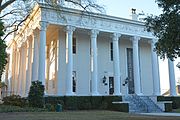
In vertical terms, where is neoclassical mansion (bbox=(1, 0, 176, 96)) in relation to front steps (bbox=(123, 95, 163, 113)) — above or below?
above

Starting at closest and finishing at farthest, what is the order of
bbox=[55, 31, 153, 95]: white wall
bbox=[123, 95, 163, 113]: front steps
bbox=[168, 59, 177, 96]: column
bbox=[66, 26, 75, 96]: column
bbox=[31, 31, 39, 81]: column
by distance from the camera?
bbox=[123, 95, 163, 113]: front steps → bbox=[66, 26, 75, 96]: column → bbox=[31, 31, 39, 81]: column → bbox=[55, 31, 153, 95]: white wall → bbox=[168, 59, 177, 96]: column

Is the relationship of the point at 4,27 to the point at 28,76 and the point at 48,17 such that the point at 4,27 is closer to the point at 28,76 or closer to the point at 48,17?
the point at 48,17

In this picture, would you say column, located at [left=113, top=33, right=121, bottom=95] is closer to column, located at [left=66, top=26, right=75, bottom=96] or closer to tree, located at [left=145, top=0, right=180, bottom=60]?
column, located at [left=66, top=26, right=75, bottom=96]

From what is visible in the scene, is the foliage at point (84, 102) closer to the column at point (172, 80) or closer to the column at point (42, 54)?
the column at point (42, 54)

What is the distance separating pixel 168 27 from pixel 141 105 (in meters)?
15.8

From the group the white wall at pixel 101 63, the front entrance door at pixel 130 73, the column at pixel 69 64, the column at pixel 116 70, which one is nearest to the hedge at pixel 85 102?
the column at pixel 69 64

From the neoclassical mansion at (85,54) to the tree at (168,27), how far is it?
13113mm

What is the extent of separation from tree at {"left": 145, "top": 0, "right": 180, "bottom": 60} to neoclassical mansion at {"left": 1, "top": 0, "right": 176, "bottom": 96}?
1311 cm

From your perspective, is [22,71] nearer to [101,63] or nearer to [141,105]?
[101,63]

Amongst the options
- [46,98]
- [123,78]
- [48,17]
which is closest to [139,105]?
[123,78]

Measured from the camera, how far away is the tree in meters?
12.9

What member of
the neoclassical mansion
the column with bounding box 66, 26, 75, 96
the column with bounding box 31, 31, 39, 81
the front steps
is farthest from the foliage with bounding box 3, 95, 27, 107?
the front steps

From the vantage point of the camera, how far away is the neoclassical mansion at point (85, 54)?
27734mm

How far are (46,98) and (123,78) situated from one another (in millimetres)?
12460
